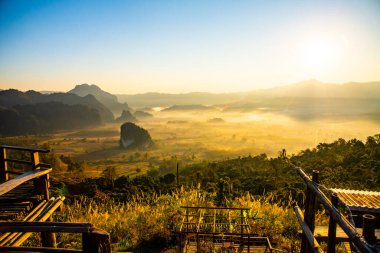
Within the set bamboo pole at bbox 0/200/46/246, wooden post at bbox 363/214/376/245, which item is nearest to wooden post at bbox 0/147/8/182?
bamboo pole at bbox 0/200/46/246

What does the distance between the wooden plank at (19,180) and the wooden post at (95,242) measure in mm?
2447

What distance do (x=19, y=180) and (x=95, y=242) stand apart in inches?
123

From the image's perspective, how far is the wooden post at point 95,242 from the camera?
271 centimetres

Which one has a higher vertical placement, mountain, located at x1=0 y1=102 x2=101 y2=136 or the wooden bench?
the wooden bench

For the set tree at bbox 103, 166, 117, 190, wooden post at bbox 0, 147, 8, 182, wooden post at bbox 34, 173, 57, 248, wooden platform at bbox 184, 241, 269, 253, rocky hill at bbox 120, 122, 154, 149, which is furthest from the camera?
rocky hill at bbox 120, 122, 154, 149

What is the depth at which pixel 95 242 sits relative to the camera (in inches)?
107

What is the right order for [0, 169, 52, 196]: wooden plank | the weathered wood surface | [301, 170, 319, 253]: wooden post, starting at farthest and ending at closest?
[0, 169, 52, 196]: wooden plank < [301, 170, 319, 253]: wooden post < the weathered wood surface

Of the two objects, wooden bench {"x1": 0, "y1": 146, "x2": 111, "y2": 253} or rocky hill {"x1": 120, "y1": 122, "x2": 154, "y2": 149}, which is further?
rocky hill {"x1": 120, "y1": 122, "x2": 154, "y2": 149}

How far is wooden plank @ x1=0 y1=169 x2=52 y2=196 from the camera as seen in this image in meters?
4.46

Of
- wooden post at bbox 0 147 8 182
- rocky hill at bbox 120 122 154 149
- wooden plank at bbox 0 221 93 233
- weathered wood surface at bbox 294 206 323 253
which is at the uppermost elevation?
wooden plank at bbox 0 221 93 233

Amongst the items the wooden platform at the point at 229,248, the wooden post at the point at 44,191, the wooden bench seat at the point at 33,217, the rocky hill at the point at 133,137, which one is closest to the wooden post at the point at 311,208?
the wooden platform at the point at 229,248

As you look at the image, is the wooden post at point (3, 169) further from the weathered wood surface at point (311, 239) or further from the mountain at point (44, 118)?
the mountain at point (44, 118)

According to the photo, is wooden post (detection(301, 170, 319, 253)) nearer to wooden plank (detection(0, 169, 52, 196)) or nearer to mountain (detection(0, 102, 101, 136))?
wooden plank (detection(0, 169, 52, 196))

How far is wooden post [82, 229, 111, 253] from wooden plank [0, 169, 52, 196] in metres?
2.45
